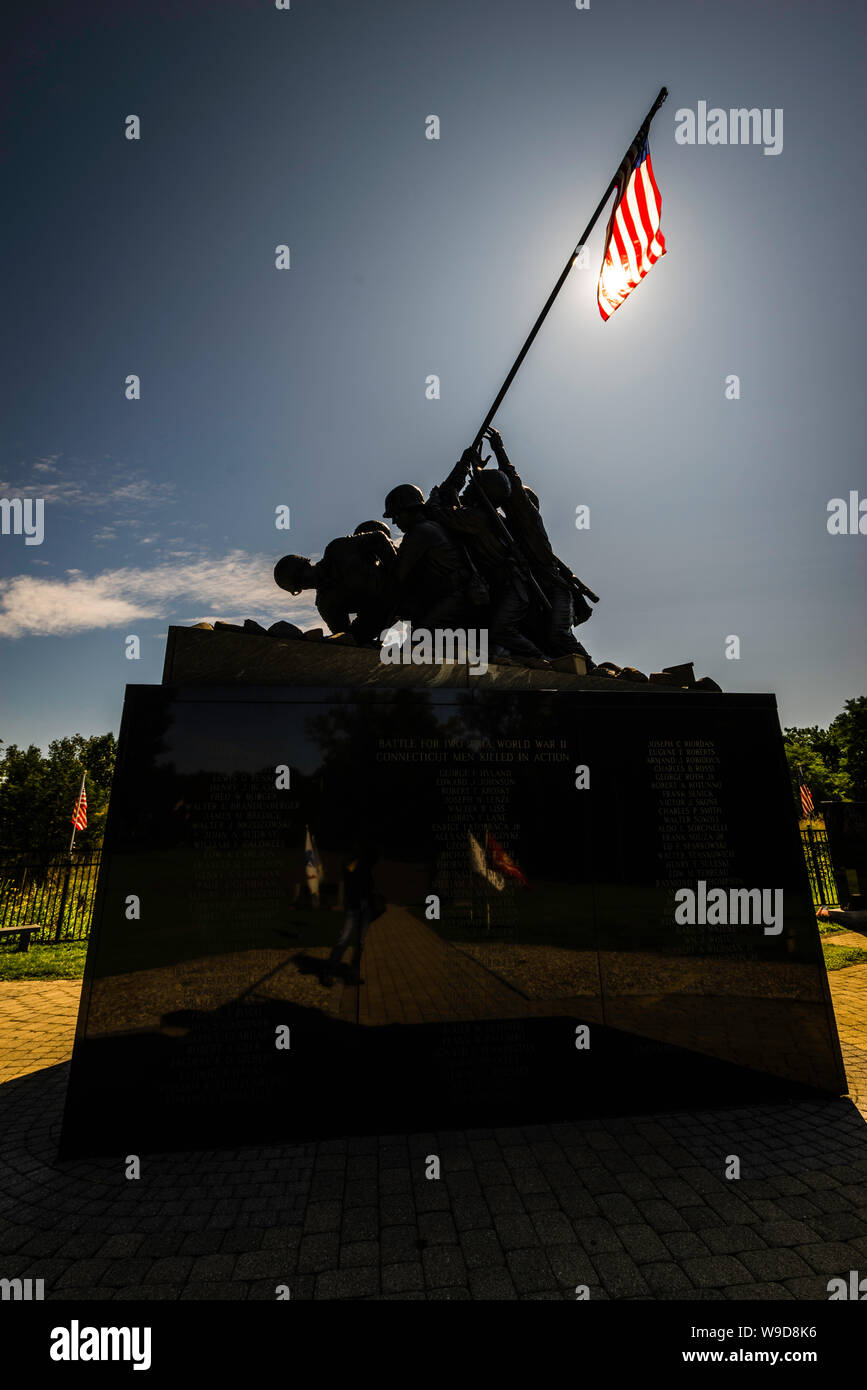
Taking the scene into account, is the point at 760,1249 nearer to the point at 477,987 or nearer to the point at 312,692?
the point at 477,987

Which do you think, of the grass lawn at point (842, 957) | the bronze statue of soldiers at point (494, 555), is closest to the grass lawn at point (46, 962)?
the bronze statue of soldiers at point (494, 555)

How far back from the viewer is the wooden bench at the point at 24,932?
11.8m

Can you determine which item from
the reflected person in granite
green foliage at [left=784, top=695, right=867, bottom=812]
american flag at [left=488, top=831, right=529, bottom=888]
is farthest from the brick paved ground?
green foliage at [left=784, top=695, right=867, bottom=812]

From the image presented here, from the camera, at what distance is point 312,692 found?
515 cm

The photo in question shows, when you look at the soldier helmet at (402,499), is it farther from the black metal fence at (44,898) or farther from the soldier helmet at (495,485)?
the black metal fence at (44,898)

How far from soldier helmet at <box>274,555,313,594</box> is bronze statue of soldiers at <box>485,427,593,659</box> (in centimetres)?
287

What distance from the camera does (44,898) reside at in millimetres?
13484

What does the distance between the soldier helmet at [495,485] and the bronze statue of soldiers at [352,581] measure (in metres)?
1.61

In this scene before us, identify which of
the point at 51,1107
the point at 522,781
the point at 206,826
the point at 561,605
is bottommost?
the point at 51,1107

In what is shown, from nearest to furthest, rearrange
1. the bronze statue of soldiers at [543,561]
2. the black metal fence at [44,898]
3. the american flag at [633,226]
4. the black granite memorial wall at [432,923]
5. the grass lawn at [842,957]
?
the black granite memorial wall at [432,923]
the american flag at [633,226]
the bronze statue of soldiers at [543,561]
the grass lawn at [842,957]
the black metal fence at [44,898]

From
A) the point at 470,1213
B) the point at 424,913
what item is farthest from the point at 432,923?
the point at 470,1213

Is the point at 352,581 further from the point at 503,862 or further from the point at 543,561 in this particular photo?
the point at 503,862
